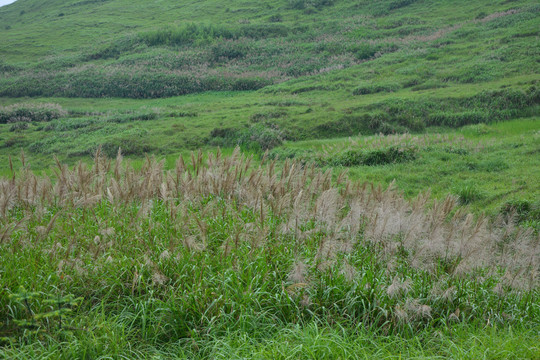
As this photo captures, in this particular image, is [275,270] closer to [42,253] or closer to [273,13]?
[42,253]

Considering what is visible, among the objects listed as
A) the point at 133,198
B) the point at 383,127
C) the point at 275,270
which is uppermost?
the point at 133,198

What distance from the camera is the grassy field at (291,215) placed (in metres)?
3.65

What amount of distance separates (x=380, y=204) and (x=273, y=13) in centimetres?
4124

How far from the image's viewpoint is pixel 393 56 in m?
25.7

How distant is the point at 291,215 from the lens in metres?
4.84

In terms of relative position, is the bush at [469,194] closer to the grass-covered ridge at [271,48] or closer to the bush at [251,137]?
the bush at [251,137]

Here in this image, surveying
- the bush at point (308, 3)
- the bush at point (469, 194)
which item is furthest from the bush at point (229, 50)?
the bush at point (469, 194)

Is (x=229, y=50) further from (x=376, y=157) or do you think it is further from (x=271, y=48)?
(x=376, y=157)

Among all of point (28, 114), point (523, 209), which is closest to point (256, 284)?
point (523, 209)

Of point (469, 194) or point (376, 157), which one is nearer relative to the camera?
point (469, 194)

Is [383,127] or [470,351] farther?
[383,127]

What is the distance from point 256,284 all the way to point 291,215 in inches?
43.4

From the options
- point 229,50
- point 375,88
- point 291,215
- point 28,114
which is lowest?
point 375,88

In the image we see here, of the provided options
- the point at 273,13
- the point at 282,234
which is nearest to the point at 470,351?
the point at 282,234
